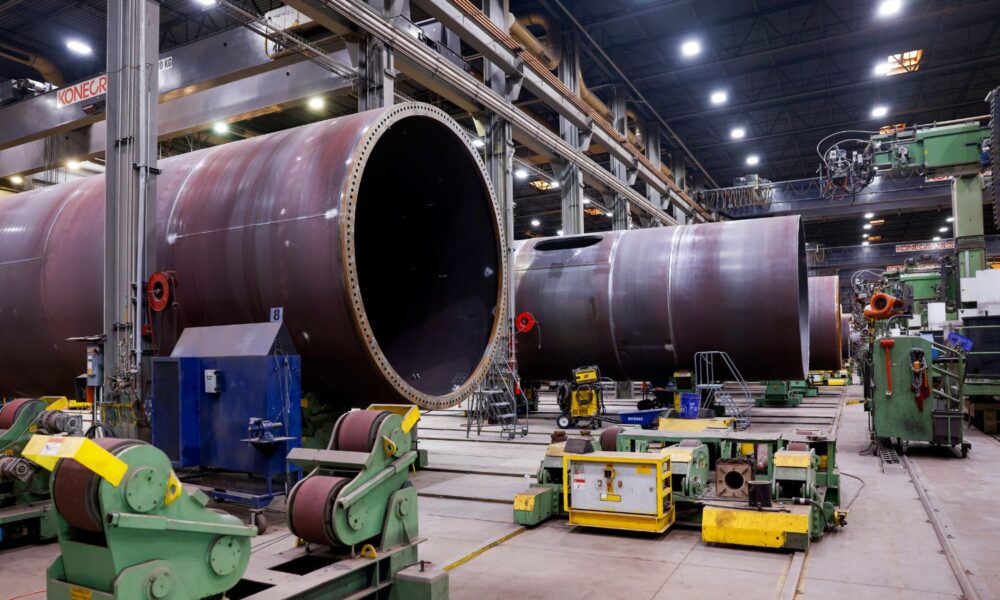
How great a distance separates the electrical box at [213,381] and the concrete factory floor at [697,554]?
1089 millimetres

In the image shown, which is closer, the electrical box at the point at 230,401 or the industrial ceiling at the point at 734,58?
the electrical box at the point at 230,401

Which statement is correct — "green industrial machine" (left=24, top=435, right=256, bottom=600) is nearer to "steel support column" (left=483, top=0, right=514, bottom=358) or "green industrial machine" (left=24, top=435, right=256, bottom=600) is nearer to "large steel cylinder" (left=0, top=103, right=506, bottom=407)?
"large steel cylinder" (left=0, top=103, right=506, bottom=407)

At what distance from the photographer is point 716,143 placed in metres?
25.9

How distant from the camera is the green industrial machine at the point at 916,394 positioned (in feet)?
25.9

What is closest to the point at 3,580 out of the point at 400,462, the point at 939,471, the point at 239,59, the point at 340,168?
the point at 400,462


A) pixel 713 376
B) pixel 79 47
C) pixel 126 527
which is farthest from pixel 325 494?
pixel 79 47

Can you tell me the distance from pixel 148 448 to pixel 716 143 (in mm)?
26053

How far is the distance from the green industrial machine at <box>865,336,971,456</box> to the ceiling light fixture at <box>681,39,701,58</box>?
11.6 meters

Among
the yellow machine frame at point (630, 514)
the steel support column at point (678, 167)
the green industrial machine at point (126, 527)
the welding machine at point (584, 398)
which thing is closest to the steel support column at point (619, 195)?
the welding machine at point (584, 398)

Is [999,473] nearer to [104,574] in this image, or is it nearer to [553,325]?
[553,325]

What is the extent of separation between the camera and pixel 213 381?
4.73 m

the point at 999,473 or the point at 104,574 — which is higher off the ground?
the point at 104,574

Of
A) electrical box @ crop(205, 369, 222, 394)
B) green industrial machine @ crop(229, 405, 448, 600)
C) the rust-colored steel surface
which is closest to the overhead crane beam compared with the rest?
electrical box @ crop(205, 369, 222, 394)

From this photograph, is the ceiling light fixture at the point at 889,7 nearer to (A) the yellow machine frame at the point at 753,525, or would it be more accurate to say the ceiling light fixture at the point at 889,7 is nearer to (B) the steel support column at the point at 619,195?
(B) the steel support column at the point at 619,195
